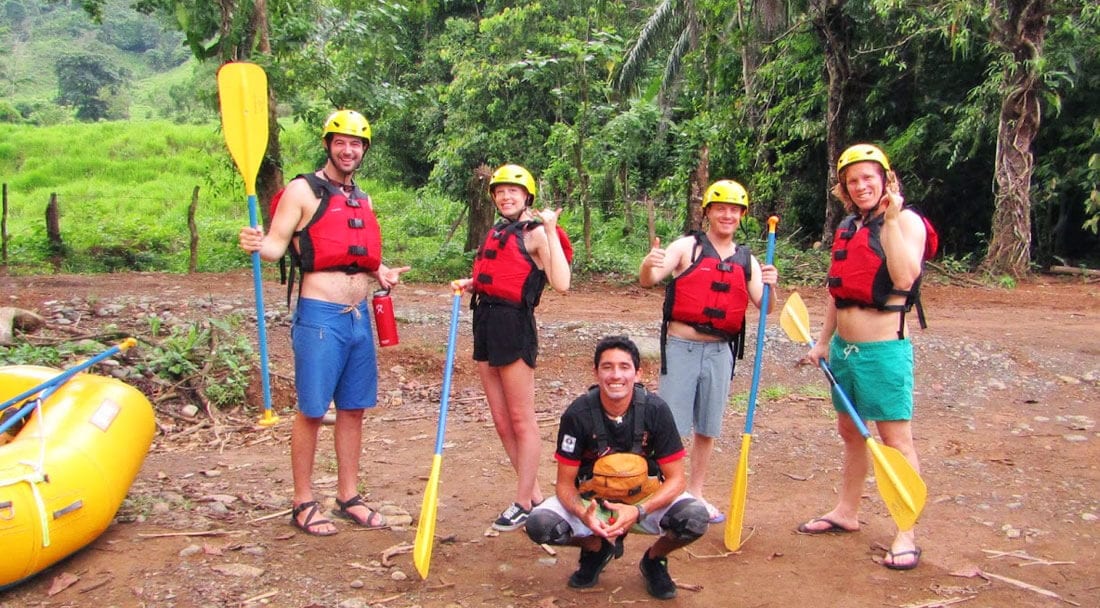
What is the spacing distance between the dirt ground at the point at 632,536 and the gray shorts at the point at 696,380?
23.9 inches

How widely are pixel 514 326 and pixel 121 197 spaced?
19530mm

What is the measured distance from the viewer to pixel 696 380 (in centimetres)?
404

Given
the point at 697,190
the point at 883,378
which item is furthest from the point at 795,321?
the point at 697,190

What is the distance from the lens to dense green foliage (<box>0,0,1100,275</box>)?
11617mm

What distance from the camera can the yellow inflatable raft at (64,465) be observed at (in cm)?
329

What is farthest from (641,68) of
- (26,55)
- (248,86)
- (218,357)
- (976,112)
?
(26,55)

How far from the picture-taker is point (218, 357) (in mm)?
6699

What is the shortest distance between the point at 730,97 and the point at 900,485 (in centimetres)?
1329

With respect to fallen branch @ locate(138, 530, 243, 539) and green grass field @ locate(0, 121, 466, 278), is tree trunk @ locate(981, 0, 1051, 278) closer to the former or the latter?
green grass field @ locate(0, 121, 466, 278)

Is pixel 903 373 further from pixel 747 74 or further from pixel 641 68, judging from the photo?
pixel 641 68

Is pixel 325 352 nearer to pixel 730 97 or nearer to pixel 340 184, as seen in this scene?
pixel 340 184

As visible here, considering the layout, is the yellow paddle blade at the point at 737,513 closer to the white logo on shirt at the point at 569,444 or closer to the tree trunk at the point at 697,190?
the white logo on shirt at the point at 569,444

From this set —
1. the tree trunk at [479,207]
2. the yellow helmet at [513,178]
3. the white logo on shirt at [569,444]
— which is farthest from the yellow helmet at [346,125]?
the tree trunk at [479,207]

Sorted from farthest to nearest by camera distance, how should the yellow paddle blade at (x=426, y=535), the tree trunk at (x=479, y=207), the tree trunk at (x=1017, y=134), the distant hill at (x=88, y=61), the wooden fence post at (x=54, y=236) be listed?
the distant hill at (x=88, y=61) → the wooden fence post at (x=54, y=236) → the tree trunk at (x=1017, y=134) → the tree trunk at (x=479, y=207) → the yellow paddle blade at (x=426, y=535)
